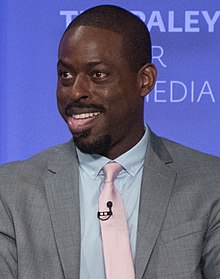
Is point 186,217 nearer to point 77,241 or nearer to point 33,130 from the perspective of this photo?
point 77,241

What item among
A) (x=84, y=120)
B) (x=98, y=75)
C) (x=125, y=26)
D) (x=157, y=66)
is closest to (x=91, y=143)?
(x=84, y=120)

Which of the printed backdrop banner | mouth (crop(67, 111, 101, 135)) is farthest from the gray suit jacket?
the printed backdrop banner

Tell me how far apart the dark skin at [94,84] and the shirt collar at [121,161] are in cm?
3

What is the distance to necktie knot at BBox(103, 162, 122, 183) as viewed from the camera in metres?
2.02

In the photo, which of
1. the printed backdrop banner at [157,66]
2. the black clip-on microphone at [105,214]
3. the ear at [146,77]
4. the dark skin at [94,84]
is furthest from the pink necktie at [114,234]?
the printed backdrop banner at [157,66]

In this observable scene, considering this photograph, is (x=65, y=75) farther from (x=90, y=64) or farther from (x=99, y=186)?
(x=99, y=186)

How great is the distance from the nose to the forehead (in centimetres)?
5

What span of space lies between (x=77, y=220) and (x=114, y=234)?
91 mm

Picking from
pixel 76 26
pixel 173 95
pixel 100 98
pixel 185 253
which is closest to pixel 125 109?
pixel 100 98

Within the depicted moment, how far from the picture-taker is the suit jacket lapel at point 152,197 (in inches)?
76.0

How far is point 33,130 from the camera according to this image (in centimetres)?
267

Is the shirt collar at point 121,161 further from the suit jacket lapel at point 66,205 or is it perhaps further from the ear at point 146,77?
the ear at point 146,77

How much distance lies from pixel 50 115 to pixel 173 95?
387 mm

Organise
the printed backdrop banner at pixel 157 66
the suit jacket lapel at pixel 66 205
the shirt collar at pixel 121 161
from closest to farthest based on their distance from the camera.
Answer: the suit jacket lapel at pixel 66 205 < the shirt collar at pixel 121 161 < the printed backdrop banner at pixel 157 66
